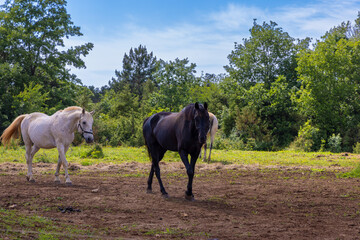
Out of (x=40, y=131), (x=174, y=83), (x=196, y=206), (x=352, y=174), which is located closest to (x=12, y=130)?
(x=40, y=131)

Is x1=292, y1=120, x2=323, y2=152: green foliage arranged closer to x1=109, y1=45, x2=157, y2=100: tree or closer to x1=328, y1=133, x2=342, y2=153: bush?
x1=328, y1=133, x2=342, y2=153: bush

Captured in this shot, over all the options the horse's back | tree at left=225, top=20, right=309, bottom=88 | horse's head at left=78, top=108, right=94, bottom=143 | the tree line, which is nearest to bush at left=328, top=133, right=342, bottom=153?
the tree line

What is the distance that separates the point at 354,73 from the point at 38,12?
89.9 feet

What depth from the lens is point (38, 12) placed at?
35719 millimetres

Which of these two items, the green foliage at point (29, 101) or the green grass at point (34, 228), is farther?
the green foliage at point (29, 101)

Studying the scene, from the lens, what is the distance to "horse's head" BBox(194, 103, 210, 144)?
25.6ft

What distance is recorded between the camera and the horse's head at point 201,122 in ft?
25.6

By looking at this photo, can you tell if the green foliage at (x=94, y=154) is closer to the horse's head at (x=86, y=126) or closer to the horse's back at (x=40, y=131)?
the horse's back at (x=40, y=131)

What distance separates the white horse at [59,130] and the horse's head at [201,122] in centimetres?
362

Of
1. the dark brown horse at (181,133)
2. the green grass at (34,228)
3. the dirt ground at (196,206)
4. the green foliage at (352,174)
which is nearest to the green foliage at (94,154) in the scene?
the dirt ground at (196,206)

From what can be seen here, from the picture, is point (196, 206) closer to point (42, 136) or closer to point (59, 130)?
point (59, 130)

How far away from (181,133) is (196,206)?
1593 millimetres

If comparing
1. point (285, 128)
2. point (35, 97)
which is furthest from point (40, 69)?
point (285, 128)

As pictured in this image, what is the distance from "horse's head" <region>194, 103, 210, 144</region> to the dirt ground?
136cm
